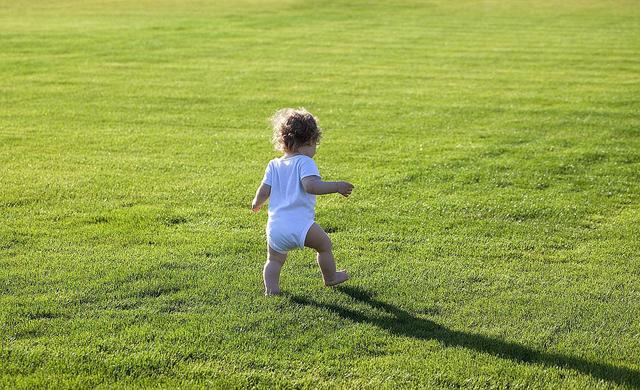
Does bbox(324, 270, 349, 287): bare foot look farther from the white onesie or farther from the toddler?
the white onesie

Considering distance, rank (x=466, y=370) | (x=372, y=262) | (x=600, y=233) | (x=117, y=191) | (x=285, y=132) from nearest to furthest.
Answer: (x=466, y=370)
(x=285, y=132)
(x=372, y=262)
(x=600, y=233)
(x=117, y=191)

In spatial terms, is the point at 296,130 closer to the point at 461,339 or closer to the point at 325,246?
the point at 325,246

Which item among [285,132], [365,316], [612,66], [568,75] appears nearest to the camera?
[365,316]

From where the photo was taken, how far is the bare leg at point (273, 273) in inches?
235

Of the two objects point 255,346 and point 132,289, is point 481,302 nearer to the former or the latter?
point 255,346

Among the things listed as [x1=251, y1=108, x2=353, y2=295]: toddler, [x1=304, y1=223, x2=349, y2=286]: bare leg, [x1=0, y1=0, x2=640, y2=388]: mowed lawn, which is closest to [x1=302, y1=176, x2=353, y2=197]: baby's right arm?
[x1=251, y1=108, x2=353, y2=295]: toddler

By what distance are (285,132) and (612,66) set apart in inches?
602

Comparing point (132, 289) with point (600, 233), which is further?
point (600, 233)

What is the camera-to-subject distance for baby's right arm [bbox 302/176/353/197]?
5750mm

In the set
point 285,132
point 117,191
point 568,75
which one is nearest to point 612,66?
point 568,75

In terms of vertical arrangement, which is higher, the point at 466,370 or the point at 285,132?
the point at 285,132

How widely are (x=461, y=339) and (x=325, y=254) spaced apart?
3.89 feet

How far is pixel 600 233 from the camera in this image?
7.64m

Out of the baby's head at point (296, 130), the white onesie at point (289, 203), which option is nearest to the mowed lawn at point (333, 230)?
the white onesie at point (289, 203)
